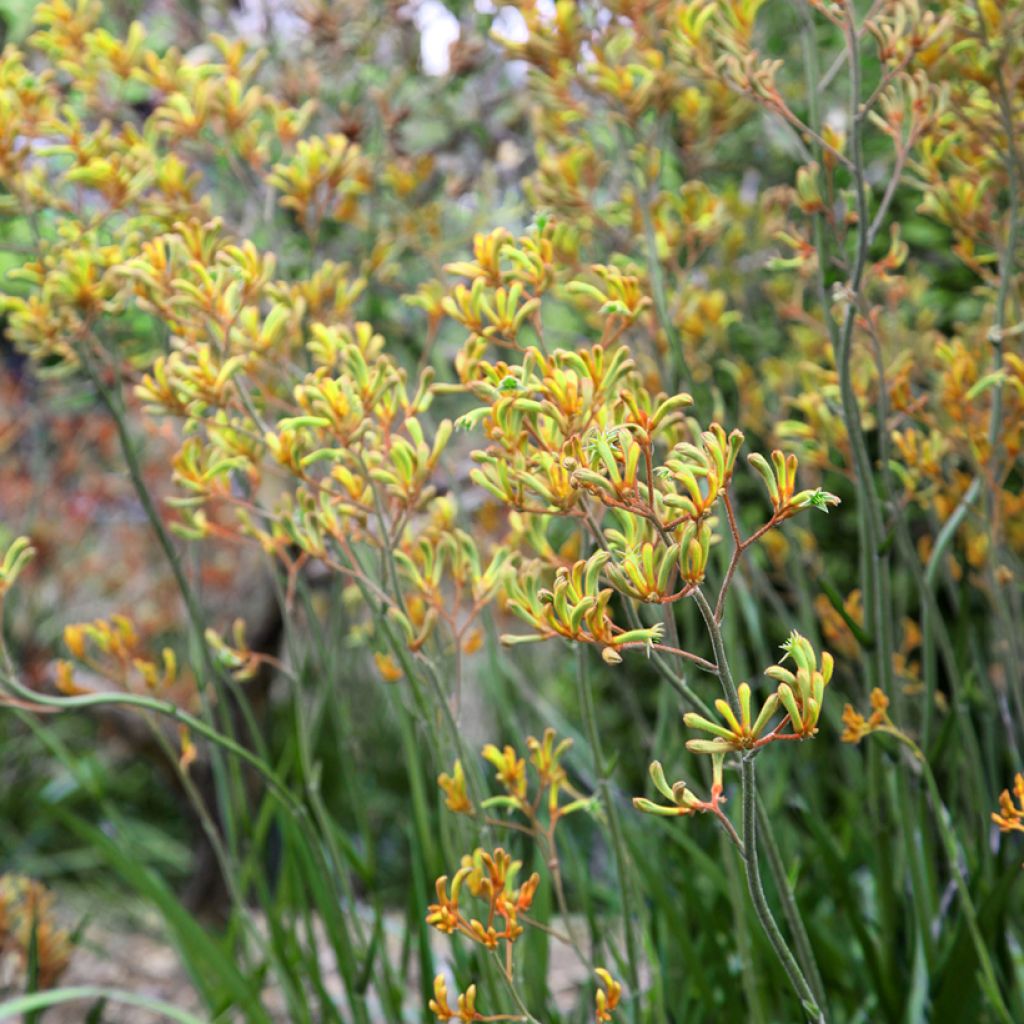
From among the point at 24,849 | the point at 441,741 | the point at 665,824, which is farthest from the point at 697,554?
the point at 24,849

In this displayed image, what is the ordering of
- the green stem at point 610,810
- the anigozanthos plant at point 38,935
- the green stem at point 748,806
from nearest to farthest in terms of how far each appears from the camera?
the green stem at point 748,806 → the green stem at point 610,810 → the anigozanthos plant at point 38,935

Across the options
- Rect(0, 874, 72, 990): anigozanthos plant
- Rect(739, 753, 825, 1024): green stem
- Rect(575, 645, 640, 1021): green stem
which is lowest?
Rect(0, 874, 72, 990): anigozanthos plant

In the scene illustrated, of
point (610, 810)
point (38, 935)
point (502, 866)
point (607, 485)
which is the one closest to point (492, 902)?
point (502, 866)

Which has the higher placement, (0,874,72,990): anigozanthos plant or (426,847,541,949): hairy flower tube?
(426,847,541,949): hairy flower tube

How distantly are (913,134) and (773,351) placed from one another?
80.7 inches

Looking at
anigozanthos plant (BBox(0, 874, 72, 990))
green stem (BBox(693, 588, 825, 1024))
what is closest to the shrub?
green stem (BBox(693, 588, 825, 1024))

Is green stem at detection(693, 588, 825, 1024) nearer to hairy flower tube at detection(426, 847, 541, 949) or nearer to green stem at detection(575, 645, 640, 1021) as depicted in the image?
hairy flower tube at detection(426, 847, 541, 949)

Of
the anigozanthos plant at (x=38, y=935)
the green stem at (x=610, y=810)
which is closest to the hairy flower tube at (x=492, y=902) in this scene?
the green stem at (x=610, y=810)

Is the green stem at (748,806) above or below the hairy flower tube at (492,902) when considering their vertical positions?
above

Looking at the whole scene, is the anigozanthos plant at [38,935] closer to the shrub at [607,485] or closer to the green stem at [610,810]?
the shrub at [607,485]

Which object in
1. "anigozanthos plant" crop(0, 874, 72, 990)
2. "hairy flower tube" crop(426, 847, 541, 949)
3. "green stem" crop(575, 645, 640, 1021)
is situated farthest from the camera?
"anigozanthos plant" crop(0, 874, 72, 990)

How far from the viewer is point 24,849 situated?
4355 millimetres

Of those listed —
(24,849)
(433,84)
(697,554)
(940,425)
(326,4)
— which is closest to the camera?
(697,554)

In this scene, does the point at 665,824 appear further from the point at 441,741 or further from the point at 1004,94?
the point at 1004,94
